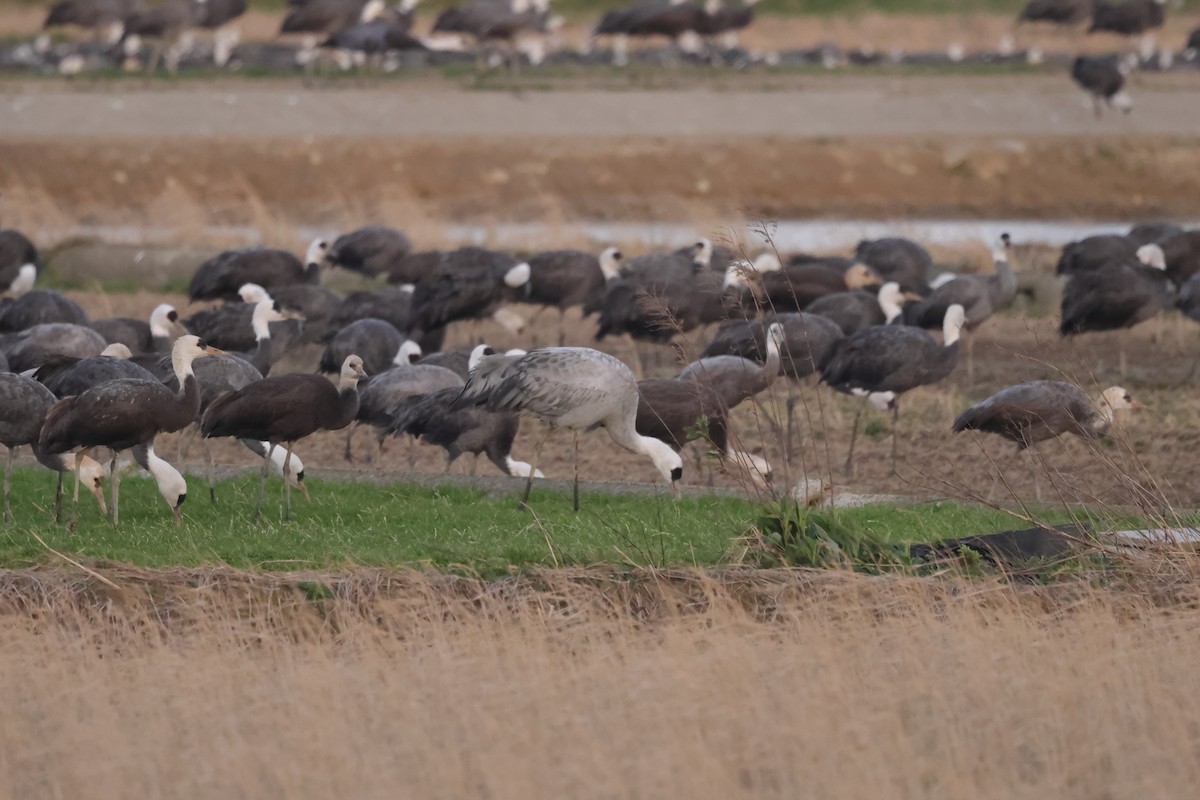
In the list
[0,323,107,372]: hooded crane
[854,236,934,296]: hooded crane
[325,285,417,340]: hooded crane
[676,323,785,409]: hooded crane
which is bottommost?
[854,236,934,296]: hooded crane

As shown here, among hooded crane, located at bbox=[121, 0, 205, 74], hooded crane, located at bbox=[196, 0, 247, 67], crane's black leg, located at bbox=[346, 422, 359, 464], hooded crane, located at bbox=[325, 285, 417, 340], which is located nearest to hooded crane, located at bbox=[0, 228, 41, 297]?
hooded crane, located at bbox=[325, 285, 417, 340]

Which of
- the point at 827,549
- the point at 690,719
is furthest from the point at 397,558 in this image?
the point at 690,719

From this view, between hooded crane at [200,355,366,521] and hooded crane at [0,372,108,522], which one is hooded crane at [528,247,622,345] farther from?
hooded crane at [0,372,108,522]

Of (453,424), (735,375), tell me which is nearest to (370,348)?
(453,424)

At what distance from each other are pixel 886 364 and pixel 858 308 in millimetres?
2748

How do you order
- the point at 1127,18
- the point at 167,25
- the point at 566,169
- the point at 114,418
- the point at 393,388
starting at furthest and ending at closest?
the point at 1127,18 < the point at 167,25 < the point at 566,169 < the point at 393,388 < the point at 114,418

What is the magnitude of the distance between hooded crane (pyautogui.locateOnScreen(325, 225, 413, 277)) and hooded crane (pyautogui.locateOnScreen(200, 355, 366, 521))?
9.63m

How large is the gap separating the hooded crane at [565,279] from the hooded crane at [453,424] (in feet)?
19.6

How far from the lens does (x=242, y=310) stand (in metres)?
16.1

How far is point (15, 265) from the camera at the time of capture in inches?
814

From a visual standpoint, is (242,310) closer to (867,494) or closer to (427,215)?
(867,494)

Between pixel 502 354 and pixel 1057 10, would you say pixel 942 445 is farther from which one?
pixel 1057 10

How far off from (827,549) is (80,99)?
92.4ft

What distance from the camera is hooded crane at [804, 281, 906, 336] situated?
54.6 ft
